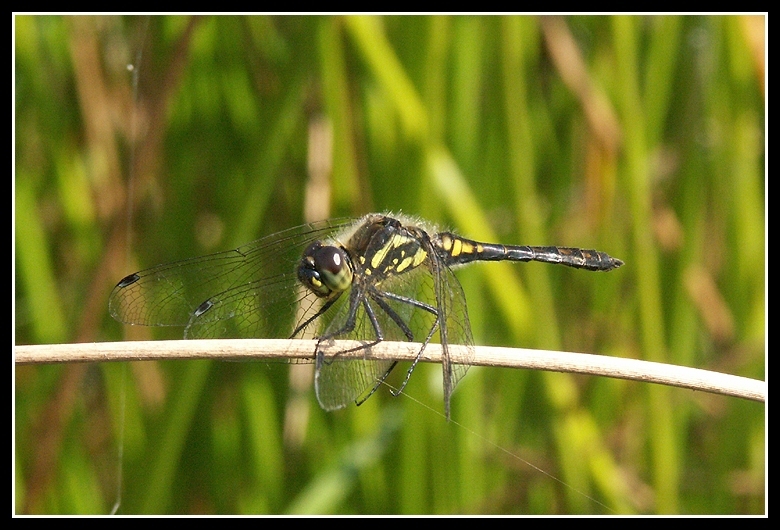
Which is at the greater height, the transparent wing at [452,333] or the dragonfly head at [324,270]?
the dragonfly head at [324,270]

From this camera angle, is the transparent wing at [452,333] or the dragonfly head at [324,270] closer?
the transparent wing at [452,333]

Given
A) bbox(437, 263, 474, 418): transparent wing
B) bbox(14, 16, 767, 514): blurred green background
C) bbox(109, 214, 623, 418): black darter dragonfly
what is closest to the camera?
bbox(437, 263, 474, 418): transparent wing

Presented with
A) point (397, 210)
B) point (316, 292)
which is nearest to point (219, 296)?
point (316, 292)

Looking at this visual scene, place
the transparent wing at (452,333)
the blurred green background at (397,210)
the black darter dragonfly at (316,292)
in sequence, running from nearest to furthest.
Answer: the transparent wing at (452,333), the black darter dragonfly at (316,292), the blurred green background at (397,210)

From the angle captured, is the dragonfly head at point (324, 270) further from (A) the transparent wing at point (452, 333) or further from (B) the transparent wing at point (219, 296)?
(A) the transparent wing at point (452, 333)

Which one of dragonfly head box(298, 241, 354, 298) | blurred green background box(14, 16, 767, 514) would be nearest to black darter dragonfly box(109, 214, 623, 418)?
dragonfly head box(298, 241, 354, 298)

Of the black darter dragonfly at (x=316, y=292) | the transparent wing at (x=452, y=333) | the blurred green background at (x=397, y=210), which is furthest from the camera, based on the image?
the blurred green background at (x=397, y=210)

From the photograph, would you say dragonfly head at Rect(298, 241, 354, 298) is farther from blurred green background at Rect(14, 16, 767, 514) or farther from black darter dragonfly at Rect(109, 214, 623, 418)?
blurred green background at Rect(14, 16, 767, 514)

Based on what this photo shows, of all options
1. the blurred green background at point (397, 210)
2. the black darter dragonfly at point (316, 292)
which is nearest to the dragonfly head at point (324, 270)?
the black darter dragonfly at point (316, 292)
